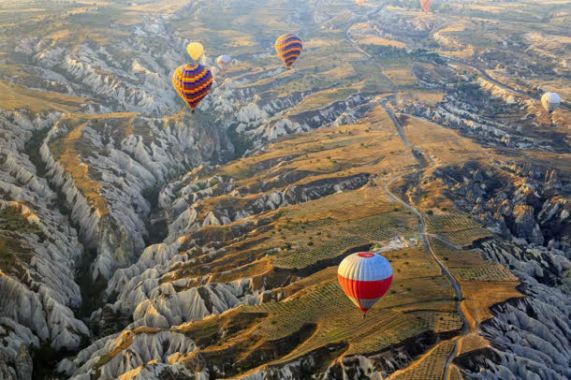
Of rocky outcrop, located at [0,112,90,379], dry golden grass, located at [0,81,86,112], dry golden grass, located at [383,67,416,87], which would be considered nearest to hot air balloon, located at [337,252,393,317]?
rocky outcrop, located at [0,112,90,379]

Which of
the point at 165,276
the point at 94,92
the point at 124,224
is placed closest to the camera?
the point at 165,276

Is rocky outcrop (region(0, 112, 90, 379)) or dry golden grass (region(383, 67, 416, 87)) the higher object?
rocky outcrop (region(0, 112, 90, 379))

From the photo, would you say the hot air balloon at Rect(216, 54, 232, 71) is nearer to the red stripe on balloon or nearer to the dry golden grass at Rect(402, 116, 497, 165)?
the dry golden grass at Rect(402, 116, 497, 165)

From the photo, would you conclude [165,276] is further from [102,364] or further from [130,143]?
[130,143]

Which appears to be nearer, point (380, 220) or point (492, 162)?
point (380, 220)

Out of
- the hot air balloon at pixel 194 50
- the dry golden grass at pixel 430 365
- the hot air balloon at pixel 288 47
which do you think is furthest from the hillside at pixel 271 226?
the hot air balloon at pixel 194 50

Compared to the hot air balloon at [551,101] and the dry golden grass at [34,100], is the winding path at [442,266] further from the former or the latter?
the dry golden grass at [34,100]

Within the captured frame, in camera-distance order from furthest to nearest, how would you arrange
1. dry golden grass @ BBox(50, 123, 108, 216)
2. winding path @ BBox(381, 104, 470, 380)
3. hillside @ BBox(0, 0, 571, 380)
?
dry golden grass @ BBox(50, 123, 108, 216), hillside @ BBox(0, 0, 571, 380), winding path @ BBox(381, 104, 470, 380)

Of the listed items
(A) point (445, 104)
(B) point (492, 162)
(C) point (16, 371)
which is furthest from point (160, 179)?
(A) point (445, 104)
